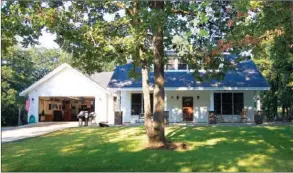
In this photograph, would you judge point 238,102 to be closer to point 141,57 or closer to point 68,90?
point 68,90

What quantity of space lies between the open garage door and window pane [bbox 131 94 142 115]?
23.9 feet

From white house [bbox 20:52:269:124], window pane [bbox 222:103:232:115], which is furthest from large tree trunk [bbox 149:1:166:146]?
window pane [bbox 222:103:232:115]

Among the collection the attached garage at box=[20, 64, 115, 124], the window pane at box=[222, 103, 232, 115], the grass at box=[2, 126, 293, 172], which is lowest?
the grass at box=[2, 126, 293, 172]

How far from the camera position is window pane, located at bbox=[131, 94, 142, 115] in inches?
972

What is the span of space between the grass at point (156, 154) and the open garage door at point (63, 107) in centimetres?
1709

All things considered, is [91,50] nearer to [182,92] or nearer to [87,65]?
[87,65]

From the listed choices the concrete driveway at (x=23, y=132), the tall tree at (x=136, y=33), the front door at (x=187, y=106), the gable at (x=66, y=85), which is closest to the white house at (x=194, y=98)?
the front door at (x=187, y=106)

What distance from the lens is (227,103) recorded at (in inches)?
961

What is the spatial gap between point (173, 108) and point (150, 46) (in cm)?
1190

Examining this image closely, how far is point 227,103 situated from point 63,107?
17505 mm

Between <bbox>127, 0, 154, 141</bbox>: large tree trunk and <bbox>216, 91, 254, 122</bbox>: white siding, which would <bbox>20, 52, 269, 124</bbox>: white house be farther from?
<bbox>127, 0, 154, 141</bbox>: large tree trunk

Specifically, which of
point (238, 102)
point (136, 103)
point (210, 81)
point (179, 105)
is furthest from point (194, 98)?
point (136, 103)

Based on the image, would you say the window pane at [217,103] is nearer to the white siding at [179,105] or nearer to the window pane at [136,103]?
the white siding at [179,105]

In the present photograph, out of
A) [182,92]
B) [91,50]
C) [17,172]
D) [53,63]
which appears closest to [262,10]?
[91,50]
